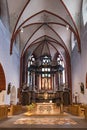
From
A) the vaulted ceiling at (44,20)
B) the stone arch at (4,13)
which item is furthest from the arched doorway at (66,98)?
the stone arch at (4,13)

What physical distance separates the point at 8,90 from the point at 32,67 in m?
9.65

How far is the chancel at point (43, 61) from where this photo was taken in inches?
572

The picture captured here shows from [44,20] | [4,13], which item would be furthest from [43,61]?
[4,13]

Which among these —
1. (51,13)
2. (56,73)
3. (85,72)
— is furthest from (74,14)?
(56,73)

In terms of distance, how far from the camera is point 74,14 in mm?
16750

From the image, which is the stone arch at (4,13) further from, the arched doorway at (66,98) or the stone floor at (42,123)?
the arched doorway at (66,98)

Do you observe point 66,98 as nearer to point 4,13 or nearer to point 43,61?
point 43,61

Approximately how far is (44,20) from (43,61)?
9531mm

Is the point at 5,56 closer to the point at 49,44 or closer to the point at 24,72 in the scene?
the point at 24,72

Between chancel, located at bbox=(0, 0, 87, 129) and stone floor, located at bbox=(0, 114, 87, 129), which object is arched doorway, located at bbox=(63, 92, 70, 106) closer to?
chancel, located at bbox=(0, 0, 87, 129)

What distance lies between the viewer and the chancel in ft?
47.7

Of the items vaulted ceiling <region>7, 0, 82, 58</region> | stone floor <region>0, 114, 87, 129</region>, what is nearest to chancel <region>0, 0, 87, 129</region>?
vaulted ceiling <region>7, 0, 82, 58</region>

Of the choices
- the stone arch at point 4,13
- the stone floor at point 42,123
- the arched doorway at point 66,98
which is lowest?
the stone floor at point 42,123

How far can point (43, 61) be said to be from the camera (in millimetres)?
28016
